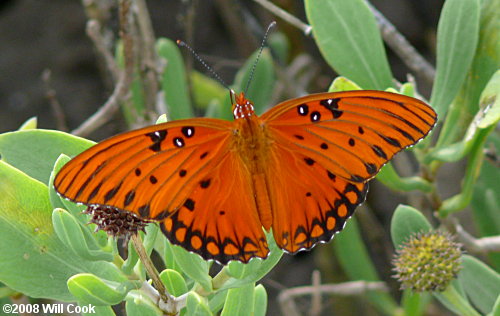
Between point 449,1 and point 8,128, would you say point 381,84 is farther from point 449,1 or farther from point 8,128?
point 8,128

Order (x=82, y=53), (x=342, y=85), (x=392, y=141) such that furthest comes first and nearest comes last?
(x=82, y=53), (x=342, y=85), (x=392, y=141)

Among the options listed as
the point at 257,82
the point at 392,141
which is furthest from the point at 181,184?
the point at 257,82

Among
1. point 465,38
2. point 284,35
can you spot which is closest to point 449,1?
point 465,38

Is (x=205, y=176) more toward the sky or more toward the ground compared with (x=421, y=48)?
more toward the sky

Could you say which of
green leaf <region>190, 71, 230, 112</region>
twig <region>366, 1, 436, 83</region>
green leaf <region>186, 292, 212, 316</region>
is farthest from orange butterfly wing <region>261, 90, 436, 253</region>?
green leaf <region>190, 71, 230, 112</region>

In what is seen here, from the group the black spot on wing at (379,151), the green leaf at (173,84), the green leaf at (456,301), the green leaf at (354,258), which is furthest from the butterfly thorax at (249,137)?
the green leaf at (354,258)

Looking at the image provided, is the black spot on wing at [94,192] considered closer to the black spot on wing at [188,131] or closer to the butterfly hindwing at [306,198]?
the black spot on wing at [188,131]

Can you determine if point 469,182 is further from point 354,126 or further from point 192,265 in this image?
point 192,265
